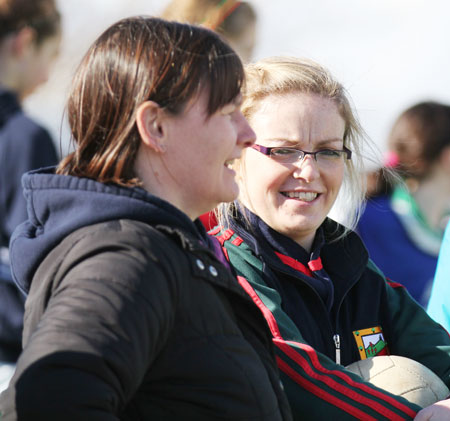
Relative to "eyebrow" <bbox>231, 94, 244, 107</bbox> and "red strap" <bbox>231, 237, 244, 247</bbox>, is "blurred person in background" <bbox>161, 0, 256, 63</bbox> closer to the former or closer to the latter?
"red strap" <bbox>231, 237, 244, 247</bbox>

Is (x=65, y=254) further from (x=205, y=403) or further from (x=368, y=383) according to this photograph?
(x=368, y=383)

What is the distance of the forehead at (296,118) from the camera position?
2357 millimetres

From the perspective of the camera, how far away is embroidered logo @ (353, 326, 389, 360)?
229 centimetres

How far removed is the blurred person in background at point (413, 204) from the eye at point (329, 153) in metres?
1.61

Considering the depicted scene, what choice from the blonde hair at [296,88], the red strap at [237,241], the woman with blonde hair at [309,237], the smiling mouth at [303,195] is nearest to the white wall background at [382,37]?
the blonde hair at [296,88]

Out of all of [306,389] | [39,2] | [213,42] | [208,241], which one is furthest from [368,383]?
[39,2]

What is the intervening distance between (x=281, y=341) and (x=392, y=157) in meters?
2.90

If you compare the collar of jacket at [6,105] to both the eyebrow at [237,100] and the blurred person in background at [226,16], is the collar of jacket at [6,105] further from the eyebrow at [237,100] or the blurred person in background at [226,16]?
the eyebrow at [237,100]

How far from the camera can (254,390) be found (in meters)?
1.57

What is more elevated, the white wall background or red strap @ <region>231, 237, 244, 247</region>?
the white wall background

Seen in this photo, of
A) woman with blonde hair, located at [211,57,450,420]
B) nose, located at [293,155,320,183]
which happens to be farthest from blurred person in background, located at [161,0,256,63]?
nose, located at [293,155,320,183]

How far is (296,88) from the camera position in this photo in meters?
2.40

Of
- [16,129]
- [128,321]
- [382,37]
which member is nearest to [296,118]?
[128,321]

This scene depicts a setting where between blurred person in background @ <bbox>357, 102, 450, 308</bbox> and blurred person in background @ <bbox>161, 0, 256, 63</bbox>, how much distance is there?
1.04 meters
